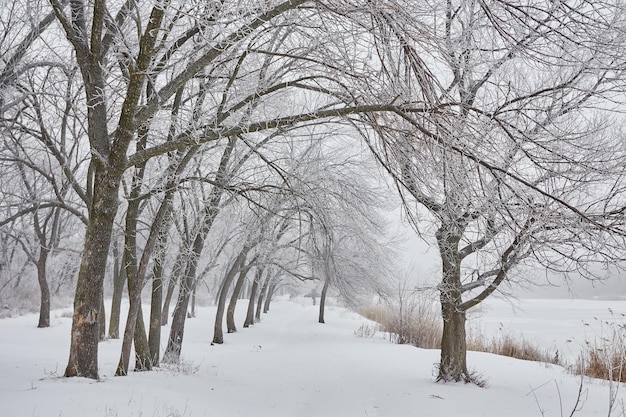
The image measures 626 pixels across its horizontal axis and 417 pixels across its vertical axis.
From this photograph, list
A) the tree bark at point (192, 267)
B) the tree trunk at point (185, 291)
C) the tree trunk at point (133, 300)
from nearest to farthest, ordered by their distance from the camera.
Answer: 1. the tree trunk at point (133, 300)
2. the tree bark at point (192, 267)
3. the tree trunk at point (185, 291)

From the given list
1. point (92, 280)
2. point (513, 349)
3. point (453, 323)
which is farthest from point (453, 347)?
point (92, 280)

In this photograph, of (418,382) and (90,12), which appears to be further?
(418,382)

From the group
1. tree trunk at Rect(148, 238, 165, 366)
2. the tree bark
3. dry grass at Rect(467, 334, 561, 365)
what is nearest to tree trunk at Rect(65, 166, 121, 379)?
tree trunk at Rect(148, 238, 165, 366)

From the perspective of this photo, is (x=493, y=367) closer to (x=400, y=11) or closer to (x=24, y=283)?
(x=400, y=11)

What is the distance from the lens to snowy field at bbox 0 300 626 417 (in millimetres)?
4773

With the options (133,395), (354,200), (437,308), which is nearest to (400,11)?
(133,395)

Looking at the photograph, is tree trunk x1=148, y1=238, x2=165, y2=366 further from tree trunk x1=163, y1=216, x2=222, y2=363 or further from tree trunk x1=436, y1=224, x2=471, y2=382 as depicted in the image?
tree trunk x1=436, y1=224, x2=471, y2=382

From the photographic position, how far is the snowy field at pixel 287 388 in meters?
4.77

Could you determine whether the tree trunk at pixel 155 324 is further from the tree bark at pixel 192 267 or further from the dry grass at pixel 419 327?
the dry grass at pixel 419 327

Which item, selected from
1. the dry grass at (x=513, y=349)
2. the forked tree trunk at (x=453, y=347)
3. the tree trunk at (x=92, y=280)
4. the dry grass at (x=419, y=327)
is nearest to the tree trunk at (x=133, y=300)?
the tree trunk at (x=92, y=280)

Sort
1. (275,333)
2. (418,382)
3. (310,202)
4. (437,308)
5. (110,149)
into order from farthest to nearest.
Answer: (275,333) < (437,308) < (418,382) < (310,202) < (110,149)

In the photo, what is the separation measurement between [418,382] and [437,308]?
7663 millimetres

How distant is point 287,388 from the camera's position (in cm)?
791

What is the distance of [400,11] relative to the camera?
3.23 m
